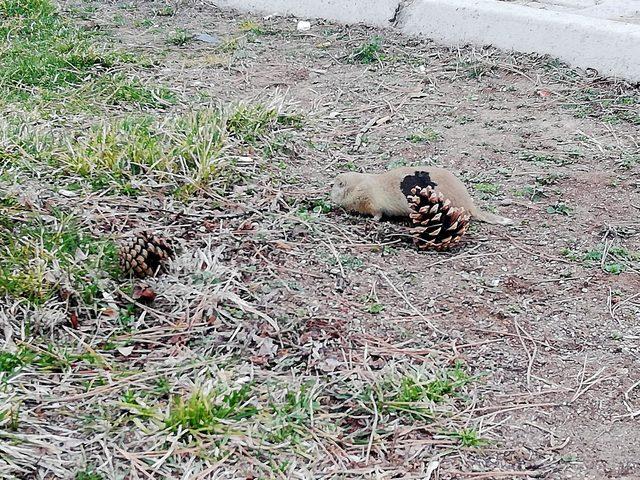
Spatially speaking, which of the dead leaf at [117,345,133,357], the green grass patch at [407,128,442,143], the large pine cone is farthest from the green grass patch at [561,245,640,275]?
the dead leaf at [117,345,133,357]

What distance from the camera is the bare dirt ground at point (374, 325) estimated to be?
2.15 m

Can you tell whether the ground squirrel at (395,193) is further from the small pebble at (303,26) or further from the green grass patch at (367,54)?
the small pebble at (303,26)

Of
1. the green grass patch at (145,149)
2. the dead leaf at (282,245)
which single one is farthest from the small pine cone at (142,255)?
the green grass patch at (145,149)

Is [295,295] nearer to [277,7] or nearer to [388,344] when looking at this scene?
[388,344]

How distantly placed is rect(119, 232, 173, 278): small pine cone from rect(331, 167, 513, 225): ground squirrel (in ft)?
2.93

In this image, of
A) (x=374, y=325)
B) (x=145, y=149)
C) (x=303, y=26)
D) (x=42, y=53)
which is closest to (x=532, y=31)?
(x=303, y=26)

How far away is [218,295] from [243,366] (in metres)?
0.33

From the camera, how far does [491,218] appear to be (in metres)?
3.40

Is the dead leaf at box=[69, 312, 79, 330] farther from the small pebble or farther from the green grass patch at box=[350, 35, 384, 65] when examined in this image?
the small pebble

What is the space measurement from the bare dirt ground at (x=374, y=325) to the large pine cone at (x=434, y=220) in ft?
0.20

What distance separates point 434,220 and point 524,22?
2698 mm

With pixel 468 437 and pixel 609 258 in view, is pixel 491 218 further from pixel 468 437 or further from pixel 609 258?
pixel 468 437

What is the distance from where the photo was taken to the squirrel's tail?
3.38m

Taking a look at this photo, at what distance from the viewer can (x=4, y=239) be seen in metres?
2.89
